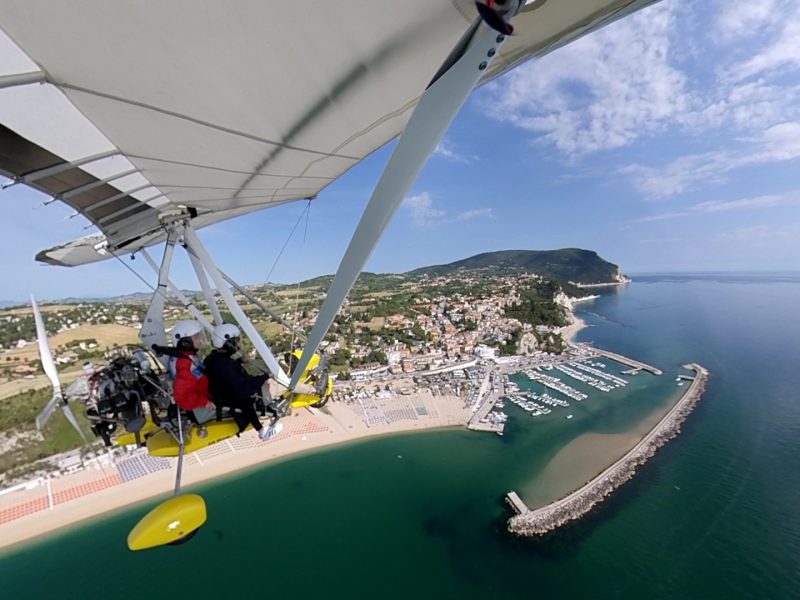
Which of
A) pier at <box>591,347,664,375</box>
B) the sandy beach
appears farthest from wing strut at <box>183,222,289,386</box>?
pier at <box>591,347,664,375</box>

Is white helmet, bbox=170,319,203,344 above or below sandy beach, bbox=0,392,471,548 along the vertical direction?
above

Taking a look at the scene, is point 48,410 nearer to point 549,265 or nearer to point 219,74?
point 219,74

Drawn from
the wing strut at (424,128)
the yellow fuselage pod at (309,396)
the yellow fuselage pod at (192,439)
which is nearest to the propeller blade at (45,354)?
the yellow fuselage pod at (192,439)

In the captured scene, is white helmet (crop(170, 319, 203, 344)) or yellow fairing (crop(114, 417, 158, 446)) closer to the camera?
white helmet (crop(170, 319, 203, 344))

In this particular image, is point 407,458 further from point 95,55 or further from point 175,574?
point 95,55

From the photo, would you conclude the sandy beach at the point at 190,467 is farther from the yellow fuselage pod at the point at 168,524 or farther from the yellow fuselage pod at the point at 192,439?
the yellow fuselage pod at the point at 168,524

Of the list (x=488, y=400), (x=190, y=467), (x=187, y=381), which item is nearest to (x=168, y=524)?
(x=187, y=381)

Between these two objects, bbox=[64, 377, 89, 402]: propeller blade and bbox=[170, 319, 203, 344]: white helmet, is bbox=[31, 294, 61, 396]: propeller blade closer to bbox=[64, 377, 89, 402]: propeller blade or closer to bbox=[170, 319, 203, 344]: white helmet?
bbox=[64, 377, 89, 402]: propeller blade
